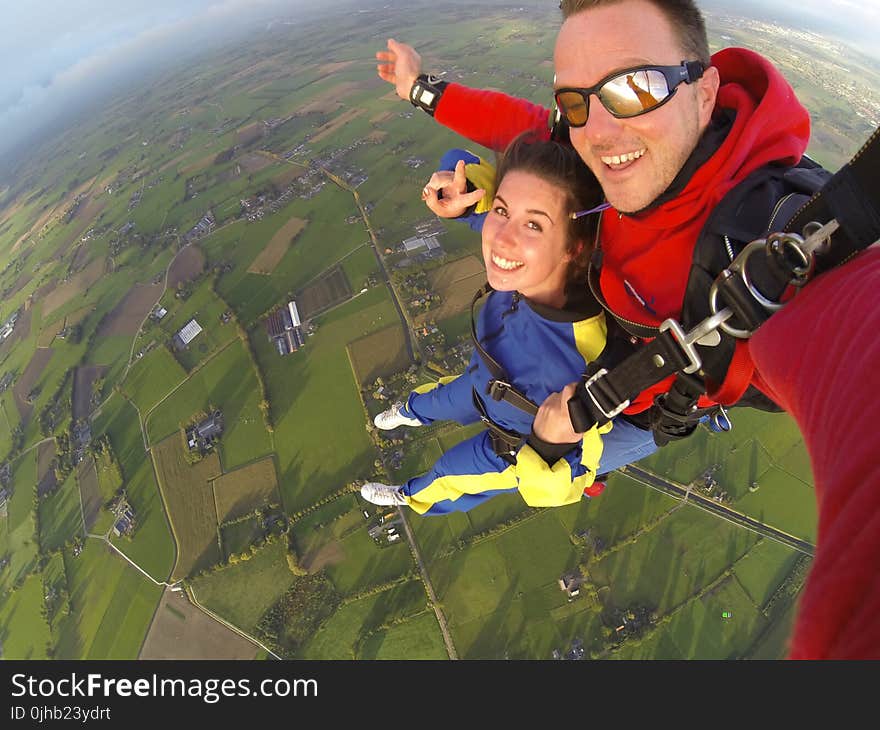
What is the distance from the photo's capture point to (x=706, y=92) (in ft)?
5.50

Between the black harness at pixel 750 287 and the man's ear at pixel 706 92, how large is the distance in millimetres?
423

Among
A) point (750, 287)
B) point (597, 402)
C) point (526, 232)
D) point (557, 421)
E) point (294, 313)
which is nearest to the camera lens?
point (750, 287)

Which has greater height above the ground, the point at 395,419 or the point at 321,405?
the point at 395,419

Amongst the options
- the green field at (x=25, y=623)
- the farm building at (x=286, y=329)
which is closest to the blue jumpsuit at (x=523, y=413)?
the farm building at (x=286, y=329)

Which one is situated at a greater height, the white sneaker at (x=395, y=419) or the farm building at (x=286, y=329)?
the white sneaker at (x=395, y=419)

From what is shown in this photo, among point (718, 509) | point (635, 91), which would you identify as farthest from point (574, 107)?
point (718, 509)

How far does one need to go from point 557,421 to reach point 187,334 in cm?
2151

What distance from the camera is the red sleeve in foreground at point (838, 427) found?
0.73m

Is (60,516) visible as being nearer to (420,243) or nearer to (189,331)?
(189,331)

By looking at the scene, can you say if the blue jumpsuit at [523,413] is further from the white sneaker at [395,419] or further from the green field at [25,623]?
the green field at [25,623]

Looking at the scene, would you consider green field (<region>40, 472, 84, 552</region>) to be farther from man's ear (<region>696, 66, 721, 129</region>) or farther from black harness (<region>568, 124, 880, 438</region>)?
man's ear (<region>696, 66, 721, 129</region>)

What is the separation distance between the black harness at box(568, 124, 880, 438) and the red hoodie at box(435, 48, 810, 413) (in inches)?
4.7

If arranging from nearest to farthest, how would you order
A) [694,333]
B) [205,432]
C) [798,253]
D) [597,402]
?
[798,253]
[694,333]
[597,402]
[205,432]
